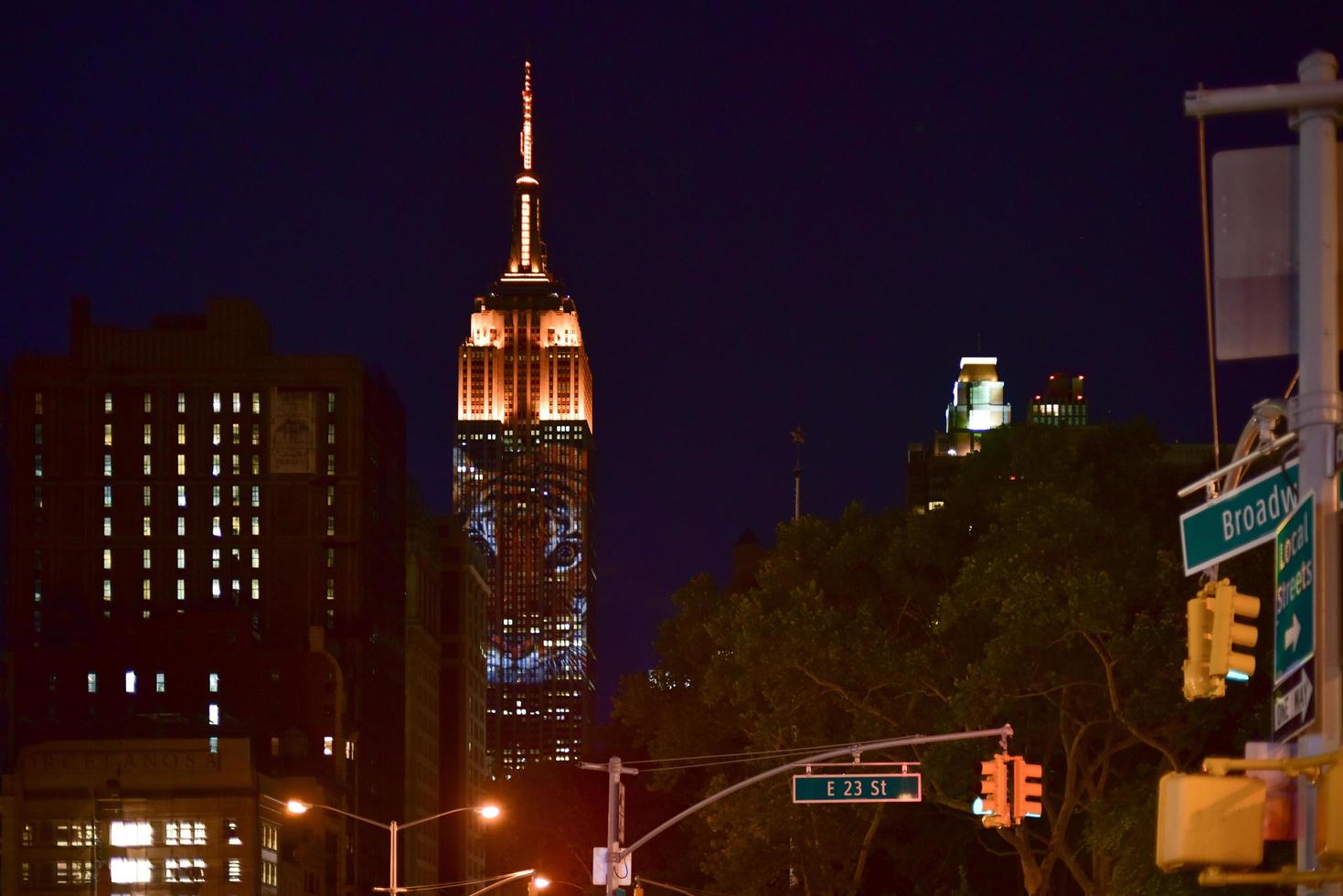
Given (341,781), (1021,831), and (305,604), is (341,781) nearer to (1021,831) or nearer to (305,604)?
(305,604)

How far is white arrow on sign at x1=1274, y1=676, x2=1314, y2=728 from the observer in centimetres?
962

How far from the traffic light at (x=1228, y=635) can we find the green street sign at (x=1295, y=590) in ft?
0.52

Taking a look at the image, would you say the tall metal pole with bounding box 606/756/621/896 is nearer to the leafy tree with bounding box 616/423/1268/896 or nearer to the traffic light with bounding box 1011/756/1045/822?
the leafy tree with bounding box 616/423/1268/896

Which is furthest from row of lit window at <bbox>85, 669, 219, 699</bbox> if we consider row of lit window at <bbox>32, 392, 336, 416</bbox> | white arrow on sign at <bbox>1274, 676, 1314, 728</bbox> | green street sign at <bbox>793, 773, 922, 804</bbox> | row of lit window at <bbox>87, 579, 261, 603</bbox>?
white arrow on sign at <bbox>1274, 676, 1314, 728</bbox>

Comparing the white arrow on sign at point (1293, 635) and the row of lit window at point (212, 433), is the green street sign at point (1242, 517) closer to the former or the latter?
the white arrow on sign at point (1293, 635)

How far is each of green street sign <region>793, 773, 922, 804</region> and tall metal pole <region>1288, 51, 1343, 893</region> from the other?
22.3 meters

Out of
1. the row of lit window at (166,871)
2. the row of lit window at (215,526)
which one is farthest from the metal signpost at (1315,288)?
the row of lit window at (215,526)

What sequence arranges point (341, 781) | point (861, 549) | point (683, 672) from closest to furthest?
point (861, 549), point (683, 672), point (341, 781)

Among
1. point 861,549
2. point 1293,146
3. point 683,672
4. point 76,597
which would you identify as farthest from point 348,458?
point 1293,146

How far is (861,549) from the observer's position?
54.1 metres

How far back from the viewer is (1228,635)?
10062 millimetres

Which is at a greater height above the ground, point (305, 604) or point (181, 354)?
point (181, 354)

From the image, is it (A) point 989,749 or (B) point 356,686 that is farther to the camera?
(B) point 356,686

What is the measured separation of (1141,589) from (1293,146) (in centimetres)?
3369
